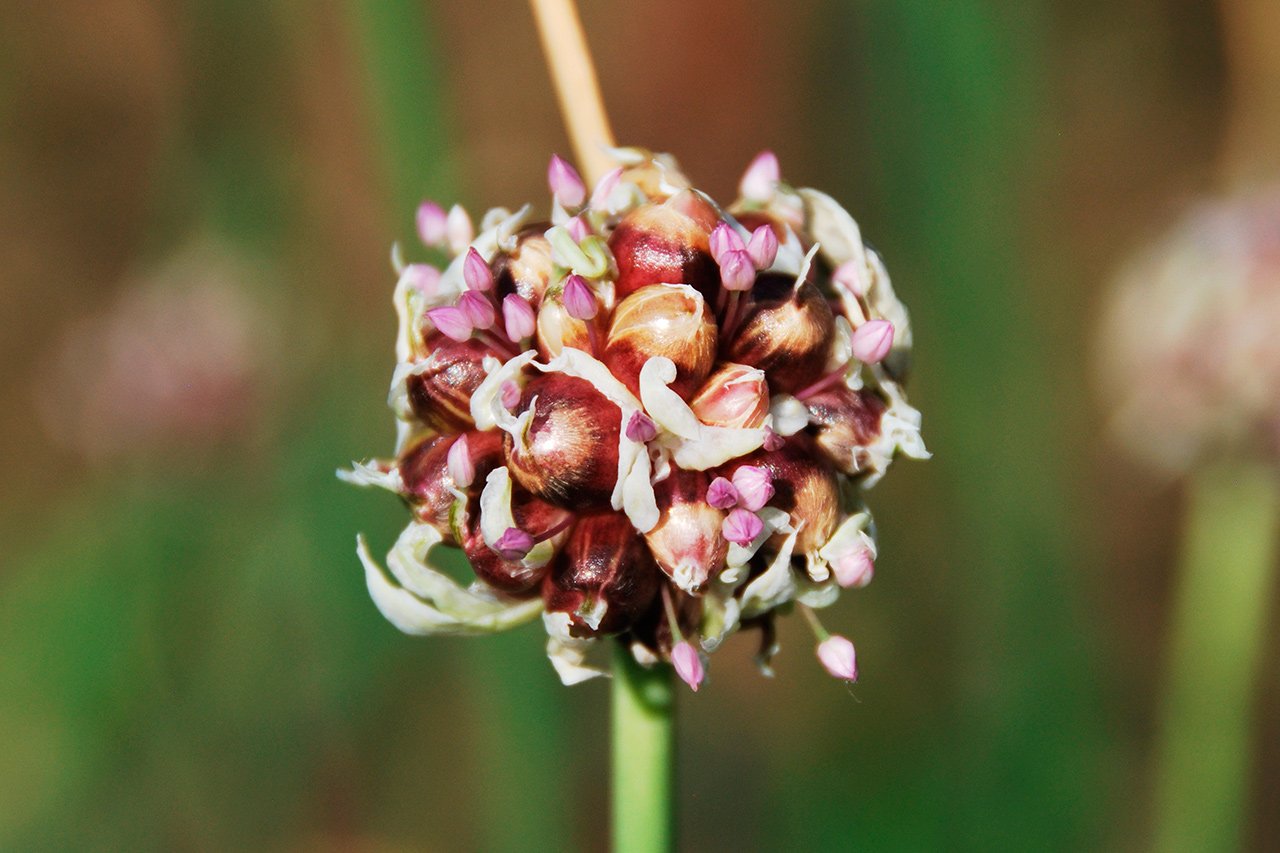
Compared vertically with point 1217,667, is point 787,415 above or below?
above

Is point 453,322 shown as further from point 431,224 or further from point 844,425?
point 844,425

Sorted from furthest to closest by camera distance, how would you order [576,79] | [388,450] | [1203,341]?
[388,450], [1203,341], [576,79]

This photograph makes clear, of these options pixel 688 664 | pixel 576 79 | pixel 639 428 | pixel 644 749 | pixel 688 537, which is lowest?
pixel 644 749

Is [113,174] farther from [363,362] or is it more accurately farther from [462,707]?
[462,707]

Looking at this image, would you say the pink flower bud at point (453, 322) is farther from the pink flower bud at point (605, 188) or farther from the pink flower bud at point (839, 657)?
the pink flower bud at point (839, 657)

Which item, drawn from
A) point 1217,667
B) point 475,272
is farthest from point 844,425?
point 1217,667

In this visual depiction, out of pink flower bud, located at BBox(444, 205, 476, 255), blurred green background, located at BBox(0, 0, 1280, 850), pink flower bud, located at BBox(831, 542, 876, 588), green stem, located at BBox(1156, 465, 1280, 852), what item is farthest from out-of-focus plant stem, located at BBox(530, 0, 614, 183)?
green stem, located at BBox(1156, 465, 1280, 852)
